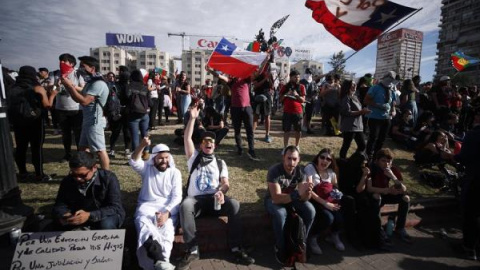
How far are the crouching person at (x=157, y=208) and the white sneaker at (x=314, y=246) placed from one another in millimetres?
2008

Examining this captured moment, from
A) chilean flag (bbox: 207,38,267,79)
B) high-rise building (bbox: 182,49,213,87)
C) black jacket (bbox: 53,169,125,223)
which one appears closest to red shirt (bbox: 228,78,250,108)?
chilean flag (bbox: 207,38,267,79)

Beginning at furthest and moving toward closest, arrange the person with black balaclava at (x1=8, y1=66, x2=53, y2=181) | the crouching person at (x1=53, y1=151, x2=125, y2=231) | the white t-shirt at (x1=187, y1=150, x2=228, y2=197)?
1. the person with black balaclava at (x1=8, y1=66, x2=53, y2=181)
2. the white t-shirt at (x1=187, y1=150, x2=228, y2=197)
3. the crouching person at (x1=53, y1=151, x2=125, y2=231)

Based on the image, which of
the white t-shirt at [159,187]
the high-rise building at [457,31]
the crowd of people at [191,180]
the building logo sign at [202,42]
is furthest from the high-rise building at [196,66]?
the white t-shirt at [159,187]

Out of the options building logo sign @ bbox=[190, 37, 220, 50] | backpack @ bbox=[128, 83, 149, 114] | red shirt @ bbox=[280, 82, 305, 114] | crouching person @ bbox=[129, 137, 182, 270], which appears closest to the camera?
crouching person @ bbox=[129, 137, 182, 270]

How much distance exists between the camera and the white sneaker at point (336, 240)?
3.66 metres

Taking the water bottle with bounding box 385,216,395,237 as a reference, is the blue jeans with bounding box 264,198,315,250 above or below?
above

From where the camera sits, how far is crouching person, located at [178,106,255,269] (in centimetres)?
314

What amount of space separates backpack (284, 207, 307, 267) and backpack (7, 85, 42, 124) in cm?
456

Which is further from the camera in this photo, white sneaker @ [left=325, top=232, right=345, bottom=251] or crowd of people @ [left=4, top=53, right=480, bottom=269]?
white sneaker @ [left=325, top=232, right=345, bottom=251]

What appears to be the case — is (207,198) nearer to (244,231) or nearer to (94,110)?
(244,231)

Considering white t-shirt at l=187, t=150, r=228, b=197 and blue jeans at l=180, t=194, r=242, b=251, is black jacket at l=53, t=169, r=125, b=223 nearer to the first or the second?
blue jeans at l=180, t=194, r=242, b=251

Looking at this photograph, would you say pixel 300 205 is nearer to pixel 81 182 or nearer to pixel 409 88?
pixel 81 182

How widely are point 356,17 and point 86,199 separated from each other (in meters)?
5.74

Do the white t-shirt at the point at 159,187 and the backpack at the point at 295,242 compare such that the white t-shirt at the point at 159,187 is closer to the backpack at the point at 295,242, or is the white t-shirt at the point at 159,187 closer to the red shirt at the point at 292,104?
the backpack at the point at 295,242
